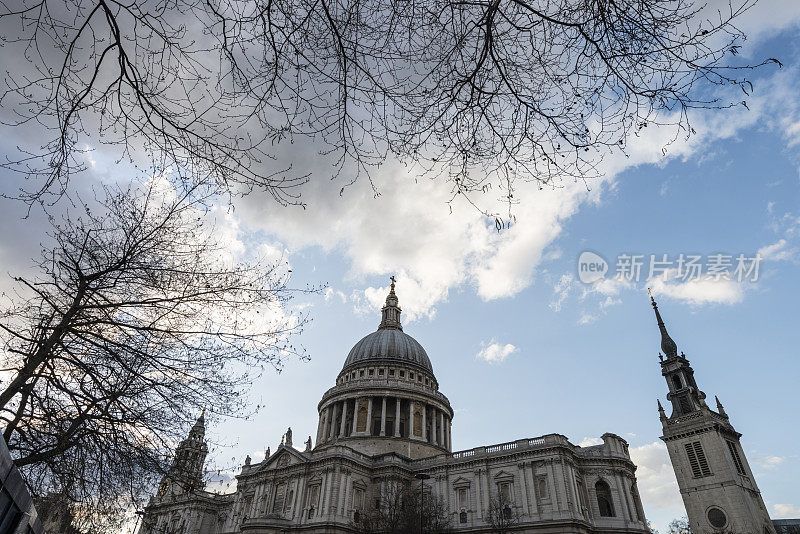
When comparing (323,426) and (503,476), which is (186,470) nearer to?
(503,476)

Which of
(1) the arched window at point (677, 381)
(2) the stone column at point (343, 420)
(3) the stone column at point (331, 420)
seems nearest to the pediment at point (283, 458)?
(2) the stone column at point (343, 420)

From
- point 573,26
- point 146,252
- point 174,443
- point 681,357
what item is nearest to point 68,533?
point 174,443

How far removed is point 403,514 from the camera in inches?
1410

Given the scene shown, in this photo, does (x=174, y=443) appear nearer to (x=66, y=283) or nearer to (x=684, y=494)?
(x=66, y=283)

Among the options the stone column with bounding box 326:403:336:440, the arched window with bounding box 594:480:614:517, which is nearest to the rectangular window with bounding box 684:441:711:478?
the arched window with bounding box 594:480:614:517

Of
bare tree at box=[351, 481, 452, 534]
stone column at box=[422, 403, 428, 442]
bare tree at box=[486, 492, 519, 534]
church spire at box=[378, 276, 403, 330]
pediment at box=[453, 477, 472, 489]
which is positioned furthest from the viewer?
church spire at box=[378, 276, 403, 330]

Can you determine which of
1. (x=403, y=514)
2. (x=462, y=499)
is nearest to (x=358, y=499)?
(x=403, y=514)

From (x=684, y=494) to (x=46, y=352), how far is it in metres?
68.7

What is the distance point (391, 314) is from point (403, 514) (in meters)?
41.0

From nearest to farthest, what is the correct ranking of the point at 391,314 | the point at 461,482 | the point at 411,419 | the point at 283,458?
1. the point at 461,482
2. the point at 283,458
3. the point at 411,419
4. the point at 391,314

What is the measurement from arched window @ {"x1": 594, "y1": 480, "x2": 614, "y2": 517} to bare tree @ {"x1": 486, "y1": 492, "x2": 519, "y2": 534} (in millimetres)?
7465

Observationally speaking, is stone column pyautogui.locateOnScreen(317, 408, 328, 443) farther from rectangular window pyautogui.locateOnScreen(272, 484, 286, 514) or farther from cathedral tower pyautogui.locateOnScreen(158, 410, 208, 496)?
cathedral tower pyautogui.locateOnScreen(158, 410, 208, 496)

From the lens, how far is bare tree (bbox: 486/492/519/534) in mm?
35312

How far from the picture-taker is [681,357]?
68.6 metres
